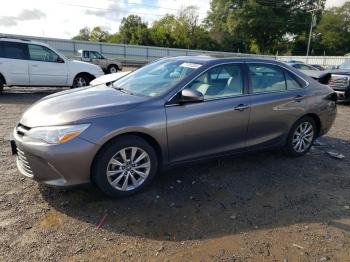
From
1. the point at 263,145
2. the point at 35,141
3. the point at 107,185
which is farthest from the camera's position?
the point at 263,145

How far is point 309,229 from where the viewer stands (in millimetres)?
3262

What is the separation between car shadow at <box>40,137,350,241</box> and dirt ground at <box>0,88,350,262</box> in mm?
11

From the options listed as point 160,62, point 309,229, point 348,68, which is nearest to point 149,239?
point 309,229

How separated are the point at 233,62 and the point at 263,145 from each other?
1.31 metres

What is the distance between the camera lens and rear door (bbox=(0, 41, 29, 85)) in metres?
10.0

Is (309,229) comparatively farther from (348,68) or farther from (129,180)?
(348,68)

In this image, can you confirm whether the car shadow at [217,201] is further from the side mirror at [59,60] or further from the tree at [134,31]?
the tree at [134,31]

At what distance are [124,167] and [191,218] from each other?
0.93 m

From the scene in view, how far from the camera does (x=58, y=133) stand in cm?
321

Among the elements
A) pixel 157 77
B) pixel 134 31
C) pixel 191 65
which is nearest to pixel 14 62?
pixel 157 77

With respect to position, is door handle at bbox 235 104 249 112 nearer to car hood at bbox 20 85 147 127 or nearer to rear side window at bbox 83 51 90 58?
car hood at bbox 20 85 147 127

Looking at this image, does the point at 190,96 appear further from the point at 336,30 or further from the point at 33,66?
Result: the point at 336,30

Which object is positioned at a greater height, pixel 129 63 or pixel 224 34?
pixel 224 34

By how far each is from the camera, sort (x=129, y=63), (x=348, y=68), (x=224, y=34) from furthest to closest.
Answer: (x=224, y=34) < (x=129, y=63) < (x=348, y=68)
